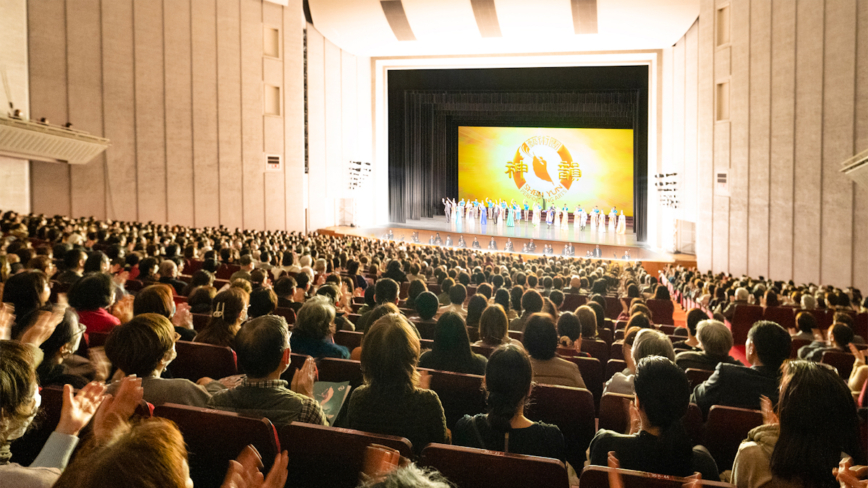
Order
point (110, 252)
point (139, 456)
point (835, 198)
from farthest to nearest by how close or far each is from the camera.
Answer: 1. point (835, 198)
2. point (110, 252)
3. point (139, 456)

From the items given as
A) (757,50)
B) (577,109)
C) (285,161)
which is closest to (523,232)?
(577,109)

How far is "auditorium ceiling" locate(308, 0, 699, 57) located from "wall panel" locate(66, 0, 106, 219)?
7286mm

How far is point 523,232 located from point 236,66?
12.3m

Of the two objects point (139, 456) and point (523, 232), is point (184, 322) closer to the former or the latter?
point (139, 456)

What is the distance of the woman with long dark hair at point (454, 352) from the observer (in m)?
3.70

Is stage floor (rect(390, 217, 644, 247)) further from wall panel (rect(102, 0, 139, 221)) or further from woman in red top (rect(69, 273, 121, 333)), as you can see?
woman in red top (rect(69, 273, 121, 333))

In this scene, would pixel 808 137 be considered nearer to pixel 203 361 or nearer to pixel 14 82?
pixel 203 361

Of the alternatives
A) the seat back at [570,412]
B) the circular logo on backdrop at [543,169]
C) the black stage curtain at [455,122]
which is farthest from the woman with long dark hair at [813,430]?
the circular logo on backdrop at [543,169]

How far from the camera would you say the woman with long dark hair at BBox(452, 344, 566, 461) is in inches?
95.0

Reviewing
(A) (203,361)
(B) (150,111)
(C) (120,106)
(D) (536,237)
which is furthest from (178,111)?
(A) (203,361)

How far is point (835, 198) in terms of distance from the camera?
527 inches

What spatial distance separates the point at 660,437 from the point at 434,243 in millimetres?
21777

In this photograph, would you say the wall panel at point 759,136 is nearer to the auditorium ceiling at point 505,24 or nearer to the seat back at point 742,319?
the auditorium ceiling at point 505,24

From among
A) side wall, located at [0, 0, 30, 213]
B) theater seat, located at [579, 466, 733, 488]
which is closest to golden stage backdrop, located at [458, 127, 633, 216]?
side wall, located at [0, 0, 30, 213]
